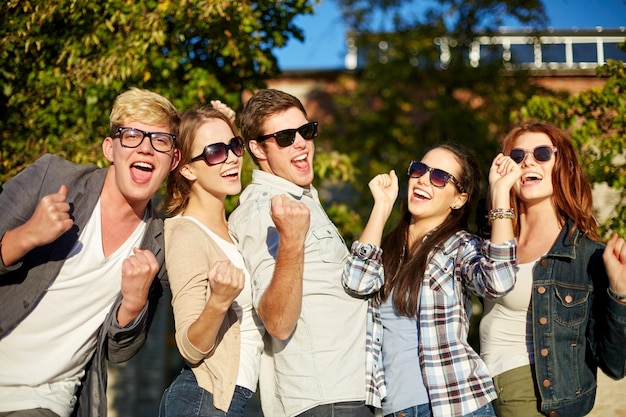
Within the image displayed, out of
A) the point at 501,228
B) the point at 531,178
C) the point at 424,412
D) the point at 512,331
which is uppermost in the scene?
A: the point at 531,178

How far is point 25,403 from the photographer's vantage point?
3113 mm

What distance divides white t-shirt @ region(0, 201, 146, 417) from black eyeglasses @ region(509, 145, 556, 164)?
6.72 feet

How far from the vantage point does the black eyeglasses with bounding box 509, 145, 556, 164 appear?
3.55m

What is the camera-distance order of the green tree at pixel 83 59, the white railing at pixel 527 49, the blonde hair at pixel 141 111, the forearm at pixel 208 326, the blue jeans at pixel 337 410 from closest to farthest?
the forearm at pixel 208 326 < the blue jeans at pixel 337 410 < the blonde hair at pixel 141 111 < the green tree at pixel 83 59 < the white railing at pixel 527 49

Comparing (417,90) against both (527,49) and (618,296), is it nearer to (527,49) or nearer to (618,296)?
(527,49)

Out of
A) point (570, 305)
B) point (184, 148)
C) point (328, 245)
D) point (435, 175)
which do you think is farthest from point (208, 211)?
point (570, 305)

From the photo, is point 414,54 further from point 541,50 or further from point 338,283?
point 338,283

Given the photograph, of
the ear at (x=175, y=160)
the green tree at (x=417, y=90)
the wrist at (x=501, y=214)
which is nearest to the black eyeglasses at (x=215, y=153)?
the ear at (x=175, y=160)

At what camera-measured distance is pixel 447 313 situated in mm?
3268

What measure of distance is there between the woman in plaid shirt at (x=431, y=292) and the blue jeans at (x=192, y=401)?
601 millimetres

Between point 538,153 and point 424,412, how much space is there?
1434mm

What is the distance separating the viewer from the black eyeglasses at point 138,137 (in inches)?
132

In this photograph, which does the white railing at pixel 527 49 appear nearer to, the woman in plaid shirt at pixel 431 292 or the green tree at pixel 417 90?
the green tree at pixel 417 90

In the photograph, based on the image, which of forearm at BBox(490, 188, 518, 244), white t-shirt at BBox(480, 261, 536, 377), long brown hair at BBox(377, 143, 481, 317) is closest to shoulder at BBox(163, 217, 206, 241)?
long brown hair at BBox(377, 143, 481, 317)
